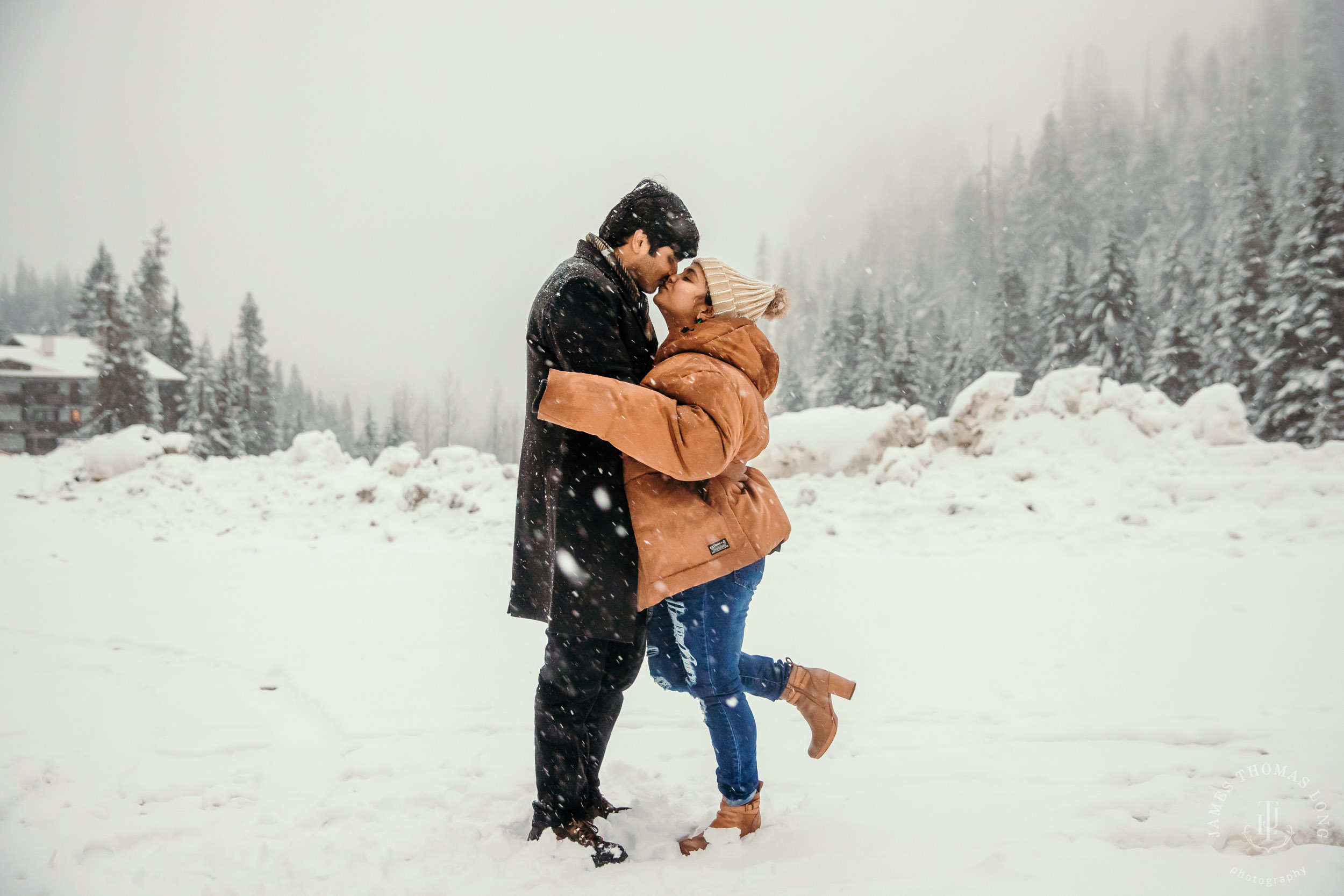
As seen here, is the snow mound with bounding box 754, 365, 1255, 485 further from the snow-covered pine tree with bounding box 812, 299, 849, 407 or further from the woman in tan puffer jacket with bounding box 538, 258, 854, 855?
the snow-covered pine tree with bounding box 812, 299, 849, 407

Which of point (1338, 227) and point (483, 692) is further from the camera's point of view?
point (1338, 227)

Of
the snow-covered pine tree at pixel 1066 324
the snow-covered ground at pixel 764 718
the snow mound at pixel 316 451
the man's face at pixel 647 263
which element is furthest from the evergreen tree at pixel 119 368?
the snow-covered pine tree at pixel 1066 324

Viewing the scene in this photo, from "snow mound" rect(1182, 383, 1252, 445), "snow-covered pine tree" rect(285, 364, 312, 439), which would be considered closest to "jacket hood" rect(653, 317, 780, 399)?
"snow mound" rect(1182, 383, 1252, 445)

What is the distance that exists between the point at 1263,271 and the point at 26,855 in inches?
1327

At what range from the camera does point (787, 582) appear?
21.2 ft

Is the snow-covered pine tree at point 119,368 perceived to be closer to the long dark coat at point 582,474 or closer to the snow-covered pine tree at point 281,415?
the snow-covered pine tree at point 281,415

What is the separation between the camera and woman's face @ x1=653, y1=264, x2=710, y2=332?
6.85ft

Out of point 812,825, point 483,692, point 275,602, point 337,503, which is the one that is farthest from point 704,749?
point 337,503

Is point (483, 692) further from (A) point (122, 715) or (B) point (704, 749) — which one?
(A) point (122, 715)

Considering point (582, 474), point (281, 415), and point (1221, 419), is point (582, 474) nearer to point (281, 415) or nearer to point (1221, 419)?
point (1221, 419)

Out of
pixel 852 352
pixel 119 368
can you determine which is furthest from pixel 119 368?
pixel 852 352

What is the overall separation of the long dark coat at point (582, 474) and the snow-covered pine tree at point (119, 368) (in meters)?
37.6

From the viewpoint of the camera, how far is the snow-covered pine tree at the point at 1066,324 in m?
29.7

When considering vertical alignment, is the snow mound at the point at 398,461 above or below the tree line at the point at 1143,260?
below
